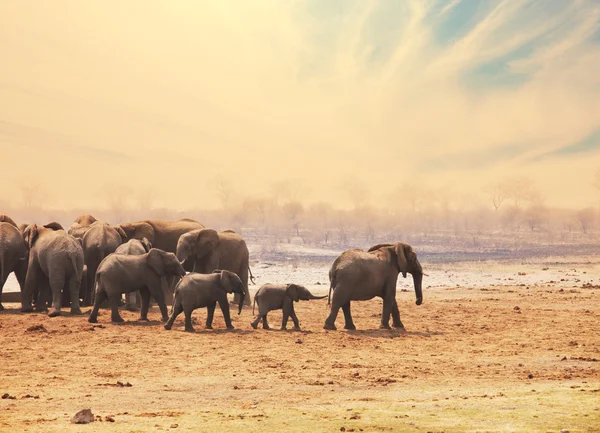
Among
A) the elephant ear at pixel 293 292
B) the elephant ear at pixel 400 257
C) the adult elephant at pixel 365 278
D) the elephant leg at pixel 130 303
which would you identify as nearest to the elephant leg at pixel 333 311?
the adult elephant at pixel 365 278

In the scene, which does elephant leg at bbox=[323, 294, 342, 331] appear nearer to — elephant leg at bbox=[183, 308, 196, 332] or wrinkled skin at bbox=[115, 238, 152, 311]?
elephant leg at bbox=[183, 308, 196, 332]

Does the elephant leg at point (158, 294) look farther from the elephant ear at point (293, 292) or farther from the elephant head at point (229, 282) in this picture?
the elephant ear at point (293, 292)

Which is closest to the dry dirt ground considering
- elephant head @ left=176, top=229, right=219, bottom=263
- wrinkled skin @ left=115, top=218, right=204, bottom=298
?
elephant head @ left=176, top=229, right=219, bottom=263

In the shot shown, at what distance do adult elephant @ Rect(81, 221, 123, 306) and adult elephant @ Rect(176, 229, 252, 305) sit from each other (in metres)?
2.12

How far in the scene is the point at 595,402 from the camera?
415 inches

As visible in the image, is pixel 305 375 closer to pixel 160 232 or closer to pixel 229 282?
pixel 229 282

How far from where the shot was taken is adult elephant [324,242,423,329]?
19.9 metres

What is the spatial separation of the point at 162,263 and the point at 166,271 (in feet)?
0.88

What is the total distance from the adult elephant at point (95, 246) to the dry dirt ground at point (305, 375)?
317 centimetres

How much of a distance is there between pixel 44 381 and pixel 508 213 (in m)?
159

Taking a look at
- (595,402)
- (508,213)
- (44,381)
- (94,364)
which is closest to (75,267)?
(94,364)

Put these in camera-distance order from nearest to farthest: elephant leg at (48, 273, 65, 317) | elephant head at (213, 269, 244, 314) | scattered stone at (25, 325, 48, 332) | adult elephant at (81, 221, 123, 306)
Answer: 1. scattered stone at (25, 325, 48, 332)
2. elephant head at (213, 269, 244, 314)
3. elephant leg at (48, 273, 65, 317)
4. adult elephant at (81, 221, 123, 306)

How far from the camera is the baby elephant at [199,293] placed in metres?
18.9

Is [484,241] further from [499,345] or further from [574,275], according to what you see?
[499,345]
